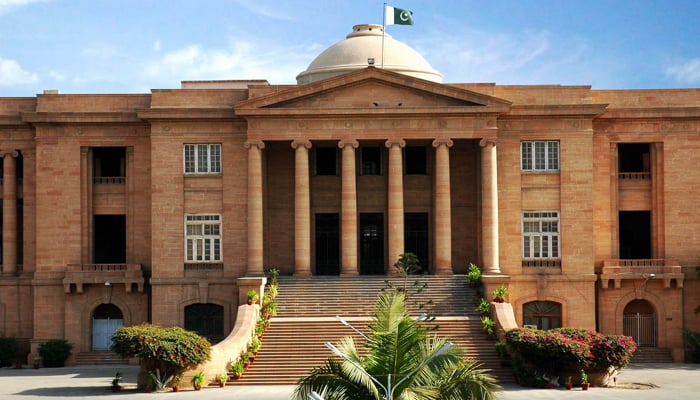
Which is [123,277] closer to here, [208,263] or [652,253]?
[208,263]

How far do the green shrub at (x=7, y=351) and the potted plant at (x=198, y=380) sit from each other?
15.1m

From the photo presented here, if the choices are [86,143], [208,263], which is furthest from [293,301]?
[86,143]

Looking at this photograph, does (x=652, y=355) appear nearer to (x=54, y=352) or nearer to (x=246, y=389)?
(x=246, y=389)

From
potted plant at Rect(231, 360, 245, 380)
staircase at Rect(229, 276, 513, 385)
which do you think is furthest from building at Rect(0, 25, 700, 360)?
potted plant at Rect(231, 360, 245, 380)

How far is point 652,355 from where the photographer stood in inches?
2144

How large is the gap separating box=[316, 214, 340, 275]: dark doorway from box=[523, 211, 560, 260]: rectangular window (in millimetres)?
9541

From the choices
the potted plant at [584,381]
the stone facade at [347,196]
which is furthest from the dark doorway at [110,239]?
the potted plant at [584,381]

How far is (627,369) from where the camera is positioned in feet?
164

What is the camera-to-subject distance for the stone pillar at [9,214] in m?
57.2

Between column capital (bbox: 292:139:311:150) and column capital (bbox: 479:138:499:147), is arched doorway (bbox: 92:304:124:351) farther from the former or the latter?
column capital (bbox: 479:138:499:147)

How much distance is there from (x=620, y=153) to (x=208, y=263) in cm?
2187

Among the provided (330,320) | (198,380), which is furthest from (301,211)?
(198,380)

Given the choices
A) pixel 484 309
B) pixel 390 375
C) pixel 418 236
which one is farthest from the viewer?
pixel 418 236

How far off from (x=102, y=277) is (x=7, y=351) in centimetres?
563
